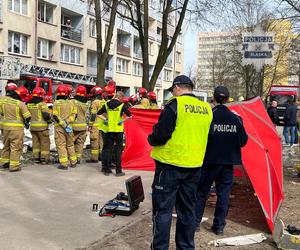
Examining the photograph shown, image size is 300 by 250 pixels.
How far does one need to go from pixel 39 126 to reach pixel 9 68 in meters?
12.7

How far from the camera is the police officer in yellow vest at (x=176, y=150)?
4.14 meters

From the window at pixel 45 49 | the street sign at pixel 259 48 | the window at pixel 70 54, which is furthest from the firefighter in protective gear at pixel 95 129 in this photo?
the window at pixel 70 54

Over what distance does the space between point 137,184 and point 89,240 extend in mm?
1530

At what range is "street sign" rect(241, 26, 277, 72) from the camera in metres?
9.12

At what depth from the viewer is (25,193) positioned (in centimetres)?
716

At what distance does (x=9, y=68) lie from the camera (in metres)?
21.4

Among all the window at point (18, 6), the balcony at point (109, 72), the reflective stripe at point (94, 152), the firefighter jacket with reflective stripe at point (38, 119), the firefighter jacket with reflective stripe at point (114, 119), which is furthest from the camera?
the balcony at point (109, 72)

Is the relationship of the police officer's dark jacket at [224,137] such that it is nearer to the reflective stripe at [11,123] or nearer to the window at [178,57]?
the reflective stripe at [11,123]

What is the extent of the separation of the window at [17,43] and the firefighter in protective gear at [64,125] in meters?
23.1

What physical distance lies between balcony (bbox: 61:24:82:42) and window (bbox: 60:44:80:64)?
3.00ft

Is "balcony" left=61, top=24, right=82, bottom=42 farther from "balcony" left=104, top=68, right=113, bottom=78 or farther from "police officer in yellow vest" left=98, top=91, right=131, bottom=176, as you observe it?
"police officer in yellow vest" left=98, top=91, right=131, bottom=176

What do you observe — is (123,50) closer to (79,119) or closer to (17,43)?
(17,43)

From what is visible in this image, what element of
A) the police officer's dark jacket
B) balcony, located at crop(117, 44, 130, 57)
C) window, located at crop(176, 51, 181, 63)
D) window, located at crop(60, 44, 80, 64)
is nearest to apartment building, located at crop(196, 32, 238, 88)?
window, located at crop(176, 51, 181, 63)

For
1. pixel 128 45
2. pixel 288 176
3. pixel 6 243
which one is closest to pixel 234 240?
pixel 6 243
